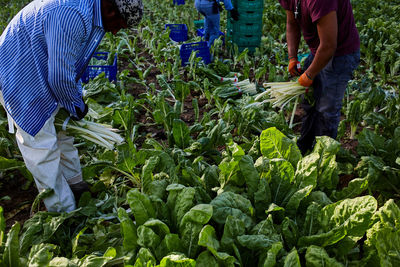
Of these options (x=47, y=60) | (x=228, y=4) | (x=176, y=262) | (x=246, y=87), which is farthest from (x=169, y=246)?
(x=228, y=4)

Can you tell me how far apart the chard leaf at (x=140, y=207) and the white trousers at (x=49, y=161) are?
30.3 inches

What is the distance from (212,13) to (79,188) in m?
4.83

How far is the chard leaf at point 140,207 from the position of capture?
2.33 meters

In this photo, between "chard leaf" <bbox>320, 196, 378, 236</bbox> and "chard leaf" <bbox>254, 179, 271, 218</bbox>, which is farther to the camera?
"chard leaf" <bbox>254, 179, 271, 218</bbox>

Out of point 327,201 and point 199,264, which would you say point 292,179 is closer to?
point 327,201

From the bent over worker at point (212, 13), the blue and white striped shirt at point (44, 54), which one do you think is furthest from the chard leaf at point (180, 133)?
the bent over worker at point (212, 13)

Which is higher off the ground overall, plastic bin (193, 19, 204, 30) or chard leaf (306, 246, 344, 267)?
plastic bin (193, 19, 204, 30)

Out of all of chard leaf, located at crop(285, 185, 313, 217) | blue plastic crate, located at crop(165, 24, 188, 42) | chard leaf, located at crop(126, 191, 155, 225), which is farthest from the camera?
blue plastic crate, located at crop(165, 24, 188, 42)

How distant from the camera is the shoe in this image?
10.4 ft

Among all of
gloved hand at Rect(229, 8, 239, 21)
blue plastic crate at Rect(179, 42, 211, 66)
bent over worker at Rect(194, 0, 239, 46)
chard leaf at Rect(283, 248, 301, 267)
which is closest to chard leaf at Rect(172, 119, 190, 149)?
chard leaf at Rect(283, 248, 301, 267)

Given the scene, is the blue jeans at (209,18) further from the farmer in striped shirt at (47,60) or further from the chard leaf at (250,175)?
the chard leaf at (250,175)

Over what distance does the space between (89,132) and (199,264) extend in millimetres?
1580

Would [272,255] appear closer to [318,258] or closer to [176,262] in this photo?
[318,258]

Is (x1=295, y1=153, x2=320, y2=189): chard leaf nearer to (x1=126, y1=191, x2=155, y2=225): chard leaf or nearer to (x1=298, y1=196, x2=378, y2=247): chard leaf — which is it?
(x1=298, y1=196, x2=378, y2=247): chard leaf
